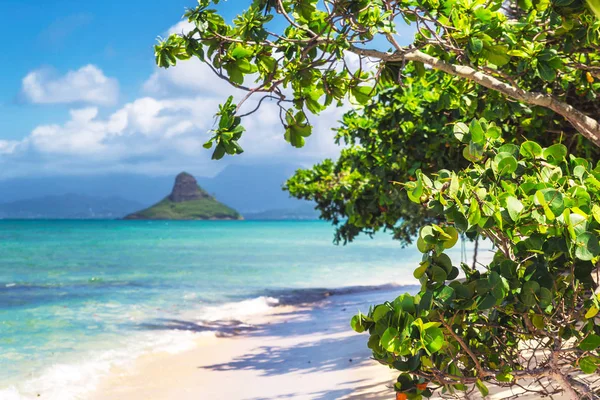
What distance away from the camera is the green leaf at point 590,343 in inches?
95.1

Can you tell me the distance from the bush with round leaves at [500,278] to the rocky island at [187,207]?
5232 inches

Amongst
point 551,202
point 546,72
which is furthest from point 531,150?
point 546,72

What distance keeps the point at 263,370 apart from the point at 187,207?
132 m

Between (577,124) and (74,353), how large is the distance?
8.65m

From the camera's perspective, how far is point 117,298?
1667 centimetres

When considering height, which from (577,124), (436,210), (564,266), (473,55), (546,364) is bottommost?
(546,364)

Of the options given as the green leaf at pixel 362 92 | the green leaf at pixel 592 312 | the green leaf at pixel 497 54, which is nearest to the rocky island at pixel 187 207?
the green leaf at pixel 362 92

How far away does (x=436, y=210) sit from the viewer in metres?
2.29

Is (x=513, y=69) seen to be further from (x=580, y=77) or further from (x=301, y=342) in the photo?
(x=301, y=342)

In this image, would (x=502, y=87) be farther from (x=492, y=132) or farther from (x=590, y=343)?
(x=590, y=343)

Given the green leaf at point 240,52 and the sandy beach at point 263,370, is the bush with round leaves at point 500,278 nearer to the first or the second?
the green leaf at point 240,52

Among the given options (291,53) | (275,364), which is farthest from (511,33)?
(275,364)

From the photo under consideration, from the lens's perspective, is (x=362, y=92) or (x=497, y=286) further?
(x=362, y=92)

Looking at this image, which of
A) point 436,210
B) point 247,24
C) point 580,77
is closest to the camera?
point 436,210
